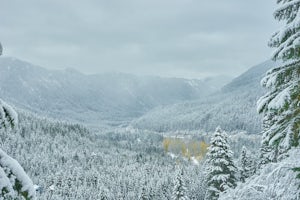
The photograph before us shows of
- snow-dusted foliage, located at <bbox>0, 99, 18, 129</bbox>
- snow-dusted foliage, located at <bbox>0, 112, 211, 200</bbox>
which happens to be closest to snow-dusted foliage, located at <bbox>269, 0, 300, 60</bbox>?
snow-dusted foliage, located at <bbox>0, 99, 18, 129</bbox>

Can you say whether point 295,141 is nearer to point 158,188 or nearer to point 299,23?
point 299,23

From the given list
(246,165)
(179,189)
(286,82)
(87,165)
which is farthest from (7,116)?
(87,165)

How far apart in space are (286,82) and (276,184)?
309 centimetres

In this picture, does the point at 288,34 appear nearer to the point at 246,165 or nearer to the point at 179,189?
the point at 246,165

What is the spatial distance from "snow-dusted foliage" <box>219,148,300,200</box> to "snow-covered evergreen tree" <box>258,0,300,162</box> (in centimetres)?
110

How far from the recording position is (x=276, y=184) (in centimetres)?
615

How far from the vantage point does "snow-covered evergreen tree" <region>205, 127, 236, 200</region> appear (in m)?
21.2

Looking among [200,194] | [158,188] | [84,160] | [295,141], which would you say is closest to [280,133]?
[295,141]

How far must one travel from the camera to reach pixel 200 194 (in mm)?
68875

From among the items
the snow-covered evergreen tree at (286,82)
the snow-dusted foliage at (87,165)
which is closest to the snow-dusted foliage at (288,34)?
the snow-covered evergreen tree at (286,82)

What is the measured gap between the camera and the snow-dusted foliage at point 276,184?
5973 millimetres

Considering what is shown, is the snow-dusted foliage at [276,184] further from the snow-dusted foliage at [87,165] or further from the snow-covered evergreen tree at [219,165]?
the snow-dusted foliage at [87,165]

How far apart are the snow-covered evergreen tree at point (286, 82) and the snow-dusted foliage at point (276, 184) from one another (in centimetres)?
110

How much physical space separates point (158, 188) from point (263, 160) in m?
60.6
